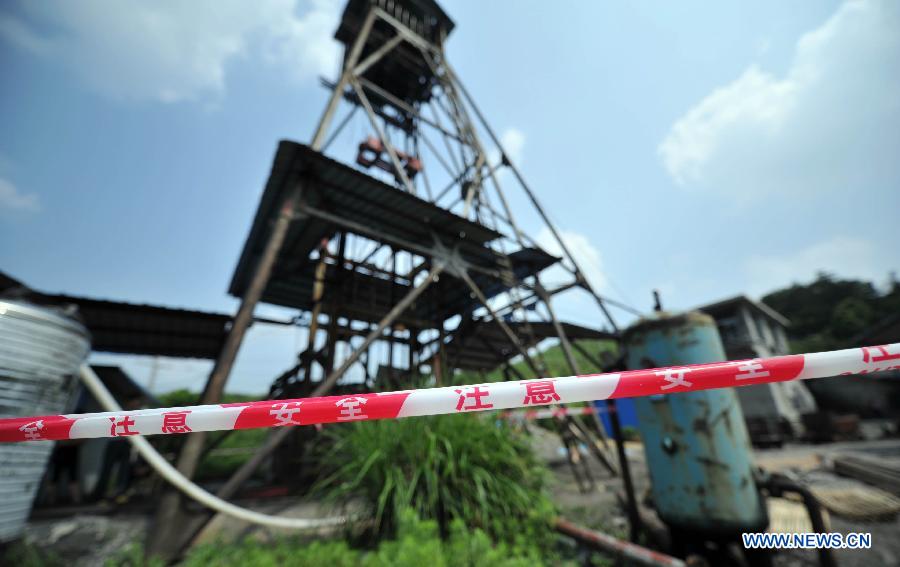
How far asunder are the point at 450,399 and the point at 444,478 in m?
2.19

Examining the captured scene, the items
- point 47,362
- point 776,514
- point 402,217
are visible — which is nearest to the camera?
point 47,362

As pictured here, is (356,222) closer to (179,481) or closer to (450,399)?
(179,481)

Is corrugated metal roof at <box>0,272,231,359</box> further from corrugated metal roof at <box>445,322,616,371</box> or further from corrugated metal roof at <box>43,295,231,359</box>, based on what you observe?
corrugated metal roof at <box>445,322,616,371</box>

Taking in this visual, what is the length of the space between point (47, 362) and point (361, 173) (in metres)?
3.61

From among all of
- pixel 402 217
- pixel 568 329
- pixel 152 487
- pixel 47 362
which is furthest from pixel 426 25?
pixel 152 487

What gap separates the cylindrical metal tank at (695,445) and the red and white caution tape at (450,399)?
154 cm

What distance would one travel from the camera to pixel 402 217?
18.9ft

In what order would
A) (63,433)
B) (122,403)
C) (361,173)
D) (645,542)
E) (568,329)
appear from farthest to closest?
(568,329), (122,403), (361,173), (645,542), (63,433)

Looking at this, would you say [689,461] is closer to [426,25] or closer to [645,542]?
[645,542]

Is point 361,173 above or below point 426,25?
below

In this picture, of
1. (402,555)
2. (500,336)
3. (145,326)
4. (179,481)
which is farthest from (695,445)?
(145,326)

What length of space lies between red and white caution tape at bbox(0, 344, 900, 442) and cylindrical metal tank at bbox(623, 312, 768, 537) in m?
1.54

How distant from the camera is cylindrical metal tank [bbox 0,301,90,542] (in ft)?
7.81

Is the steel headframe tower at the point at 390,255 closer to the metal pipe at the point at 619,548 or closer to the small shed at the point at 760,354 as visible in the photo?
the metal pipe at the point at 619,548
